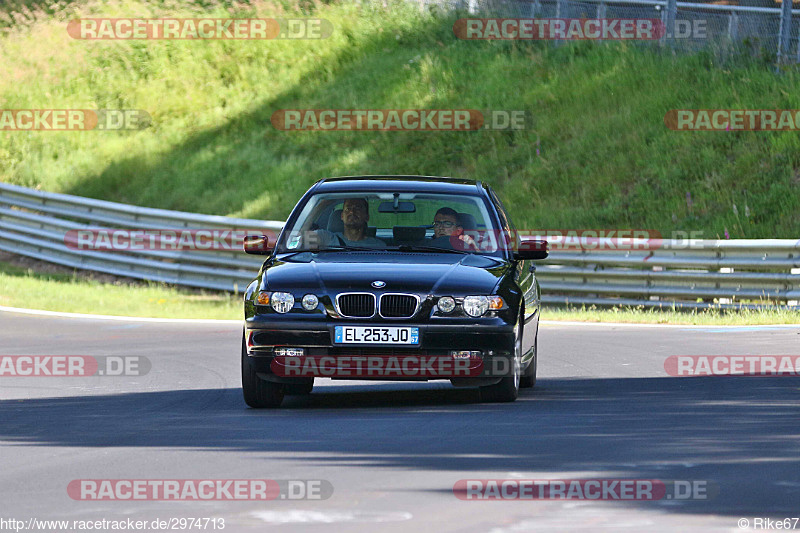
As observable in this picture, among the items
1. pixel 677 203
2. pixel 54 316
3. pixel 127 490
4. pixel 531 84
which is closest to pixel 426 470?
pixel 127 490

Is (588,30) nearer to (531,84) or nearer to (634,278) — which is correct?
(531,84)

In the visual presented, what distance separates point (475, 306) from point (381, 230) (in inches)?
59.8

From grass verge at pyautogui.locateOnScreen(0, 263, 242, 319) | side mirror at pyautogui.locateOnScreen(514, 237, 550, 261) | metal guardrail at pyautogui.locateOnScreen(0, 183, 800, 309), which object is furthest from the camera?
grass verge at pyautogui.locateOnScreen(0, 263, 242, 319)

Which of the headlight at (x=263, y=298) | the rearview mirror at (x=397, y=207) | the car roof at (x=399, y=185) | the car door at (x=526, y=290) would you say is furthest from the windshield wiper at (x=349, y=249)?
the car door at (x=526, y=290)

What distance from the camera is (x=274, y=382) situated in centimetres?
1046

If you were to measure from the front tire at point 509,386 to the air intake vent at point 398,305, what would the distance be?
29.5 inches

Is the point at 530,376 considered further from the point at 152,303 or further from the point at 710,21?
the point at 710,21

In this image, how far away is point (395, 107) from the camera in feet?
105

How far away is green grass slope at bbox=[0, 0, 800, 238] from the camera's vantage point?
82.6 ft

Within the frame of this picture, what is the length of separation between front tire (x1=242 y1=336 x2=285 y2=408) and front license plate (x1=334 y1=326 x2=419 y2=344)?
0.70 m

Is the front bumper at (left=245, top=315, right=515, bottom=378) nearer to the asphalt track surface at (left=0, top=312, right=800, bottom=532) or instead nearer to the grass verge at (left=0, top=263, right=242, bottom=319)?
the asphalt track surface at (left=0, top=312, right=800, bottom=532)

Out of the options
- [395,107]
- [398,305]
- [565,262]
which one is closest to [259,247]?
[398,305]

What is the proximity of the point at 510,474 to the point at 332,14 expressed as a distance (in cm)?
3134

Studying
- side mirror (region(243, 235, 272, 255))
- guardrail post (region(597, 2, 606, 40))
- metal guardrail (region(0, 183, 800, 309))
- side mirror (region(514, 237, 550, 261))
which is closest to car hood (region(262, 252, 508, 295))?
side mirror (region(243, 235, 272, 255))
